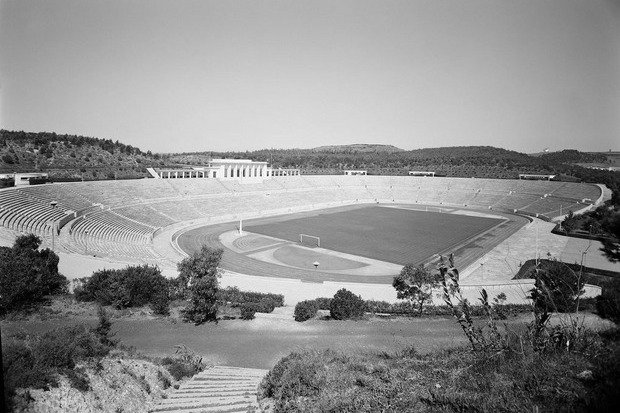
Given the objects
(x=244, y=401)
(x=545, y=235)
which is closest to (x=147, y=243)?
(x=244, y=401)

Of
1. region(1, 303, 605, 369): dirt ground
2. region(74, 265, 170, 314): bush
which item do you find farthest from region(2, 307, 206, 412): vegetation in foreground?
region(74, 265, 170, 314): bush

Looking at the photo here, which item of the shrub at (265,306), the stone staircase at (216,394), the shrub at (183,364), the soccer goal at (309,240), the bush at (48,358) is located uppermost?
the bush at (48,358)

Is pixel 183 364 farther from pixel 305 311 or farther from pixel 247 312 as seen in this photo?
pixel 305 311

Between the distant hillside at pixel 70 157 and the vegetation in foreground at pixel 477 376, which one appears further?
the distant hillside at pixel 70 157

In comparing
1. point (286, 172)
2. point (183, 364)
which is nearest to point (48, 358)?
point (183, 364)

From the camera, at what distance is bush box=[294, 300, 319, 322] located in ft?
51.4

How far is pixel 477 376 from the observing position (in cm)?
676

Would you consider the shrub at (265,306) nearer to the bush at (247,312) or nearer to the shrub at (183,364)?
the bush at (247,312)

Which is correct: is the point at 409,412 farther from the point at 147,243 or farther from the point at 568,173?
the point at 568,173

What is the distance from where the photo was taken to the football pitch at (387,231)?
35.1 metres

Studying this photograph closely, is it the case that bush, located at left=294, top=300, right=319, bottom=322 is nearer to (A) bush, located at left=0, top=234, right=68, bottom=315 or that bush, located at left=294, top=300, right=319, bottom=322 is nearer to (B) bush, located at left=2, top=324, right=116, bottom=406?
(B) bush, located at left=2, top=324, right=116, bottom=406

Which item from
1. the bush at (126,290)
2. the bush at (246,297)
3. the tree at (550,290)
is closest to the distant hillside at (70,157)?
the bush at (126,290)

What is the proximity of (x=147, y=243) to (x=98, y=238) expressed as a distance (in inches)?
161

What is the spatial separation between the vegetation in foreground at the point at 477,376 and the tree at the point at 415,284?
9.30 metres
